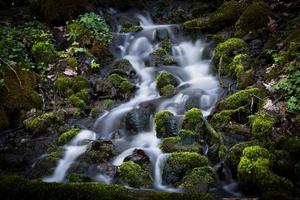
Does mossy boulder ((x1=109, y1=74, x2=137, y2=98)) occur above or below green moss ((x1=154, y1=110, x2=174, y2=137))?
above

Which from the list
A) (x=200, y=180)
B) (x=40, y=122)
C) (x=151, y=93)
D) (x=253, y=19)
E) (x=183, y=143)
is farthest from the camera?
(x=253, y=19)

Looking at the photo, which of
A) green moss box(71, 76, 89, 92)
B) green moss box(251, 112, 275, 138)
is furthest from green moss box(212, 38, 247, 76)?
green moss box(71, 76, 89, 92)

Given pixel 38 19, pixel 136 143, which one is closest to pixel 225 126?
pixel 136 143

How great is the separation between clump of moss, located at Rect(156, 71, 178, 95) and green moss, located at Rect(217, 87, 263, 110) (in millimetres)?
1991

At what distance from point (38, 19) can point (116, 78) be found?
13.9ft

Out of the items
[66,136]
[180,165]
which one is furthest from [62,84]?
[180,165]

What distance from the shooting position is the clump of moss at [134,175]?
252 inches

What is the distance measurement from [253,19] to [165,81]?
131 inches

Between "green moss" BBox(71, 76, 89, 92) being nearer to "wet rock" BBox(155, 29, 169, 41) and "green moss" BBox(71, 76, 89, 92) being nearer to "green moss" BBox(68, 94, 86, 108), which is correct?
"green moss" BBox(68, 94, 86, 108)

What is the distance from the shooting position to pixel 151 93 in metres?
10.0

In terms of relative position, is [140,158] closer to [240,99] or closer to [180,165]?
[180,165]

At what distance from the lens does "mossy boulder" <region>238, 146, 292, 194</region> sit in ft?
19.0

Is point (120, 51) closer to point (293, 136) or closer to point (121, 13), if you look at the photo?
point (121, 13)

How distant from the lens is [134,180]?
6.39 metres
